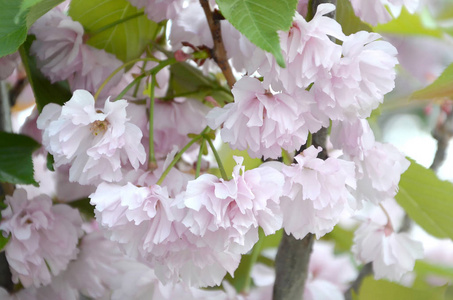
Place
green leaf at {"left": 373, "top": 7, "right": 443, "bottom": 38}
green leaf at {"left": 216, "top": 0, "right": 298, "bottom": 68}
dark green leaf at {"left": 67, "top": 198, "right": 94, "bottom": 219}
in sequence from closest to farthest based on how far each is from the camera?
green leaf at {"left": 216, "top": 0, "right": 298, "bottom": 68} < dark green leaf at {"left": 67, "top": 198, "right": 94, "bottom": 219} < green leaf at {"left": 373, "top": 7, "right": 443, "bottom": 38}

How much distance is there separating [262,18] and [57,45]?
0.20 m

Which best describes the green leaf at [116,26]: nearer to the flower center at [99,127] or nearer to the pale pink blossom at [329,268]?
the flower center at [99,127]

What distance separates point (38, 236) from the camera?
Result: 485mm

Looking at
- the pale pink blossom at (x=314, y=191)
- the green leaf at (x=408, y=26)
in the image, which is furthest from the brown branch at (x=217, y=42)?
the green leaf at (x=408, y=26)

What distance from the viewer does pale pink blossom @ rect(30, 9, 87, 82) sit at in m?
0.47

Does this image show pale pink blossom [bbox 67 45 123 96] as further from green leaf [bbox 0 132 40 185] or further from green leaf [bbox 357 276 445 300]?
green leaf [bbox 357 276 445 300]

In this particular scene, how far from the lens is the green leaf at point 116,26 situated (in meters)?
0.48

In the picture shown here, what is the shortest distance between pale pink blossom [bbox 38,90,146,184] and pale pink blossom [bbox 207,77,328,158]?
51 millimetres

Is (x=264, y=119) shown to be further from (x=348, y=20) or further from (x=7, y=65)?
(x=7, y=65)

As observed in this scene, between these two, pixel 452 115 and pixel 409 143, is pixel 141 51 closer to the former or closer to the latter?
pixel 452 115

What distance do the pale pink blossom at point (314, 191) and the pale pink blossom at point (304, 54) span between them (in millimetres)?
45

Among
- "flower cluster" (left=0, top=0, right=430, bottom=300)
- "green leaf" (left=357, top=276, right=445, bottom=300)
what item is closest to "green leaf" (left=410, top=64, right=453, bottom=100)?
"flower cluster" (left=0, top=0, right=430, bottom=300)

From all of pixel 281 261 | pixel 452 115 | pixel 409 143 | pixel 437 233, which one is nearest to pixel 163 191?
pixel 281 261

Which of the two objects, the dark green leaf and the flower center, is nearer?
the flower center
